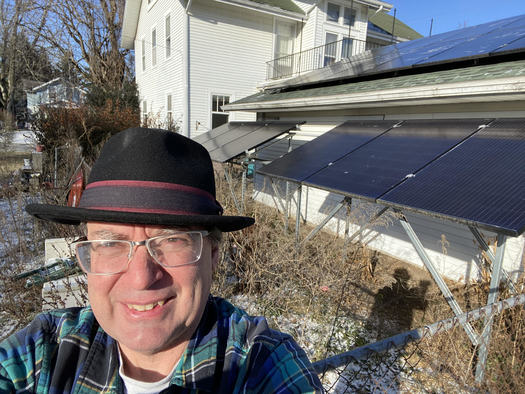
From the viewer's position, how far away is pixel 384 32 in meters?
19.2

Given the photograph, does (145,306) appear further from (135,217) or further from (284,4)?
(284,4)

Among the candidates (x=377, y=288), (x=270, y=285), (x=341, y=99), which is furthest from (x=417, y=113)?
(x=270, y=285)

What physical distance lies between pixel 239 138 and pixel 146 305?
6.67 m

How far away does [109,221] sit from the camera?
3.74 feet

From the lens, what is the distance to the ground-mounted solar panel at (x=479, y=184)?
2449mm

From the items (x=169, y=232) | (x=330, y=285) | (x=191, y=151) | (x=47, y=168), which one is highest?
(x=191, y=151)

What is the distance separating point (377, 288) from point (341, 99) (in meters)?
3.31

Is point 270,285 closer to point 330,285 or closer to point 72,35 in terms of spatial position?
point 330,285

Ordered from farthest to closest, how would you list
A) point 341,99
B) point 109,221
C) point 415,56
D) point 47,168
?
point 47,168, point 415,56, point 341,99, point 109,221

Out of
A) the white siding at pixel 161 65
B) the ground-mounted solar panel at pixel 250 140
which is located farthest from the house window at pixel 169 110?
the ground-mounted solar panel at pixel 250 140

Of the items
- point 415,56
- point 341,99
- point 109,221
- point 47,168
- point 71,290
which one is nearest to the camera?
point 109,221

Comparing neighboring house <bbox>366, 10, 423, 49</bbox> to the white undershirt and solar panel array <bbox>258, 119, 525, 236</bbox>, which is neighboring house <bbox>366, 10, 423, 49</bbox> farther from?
the white undershirt

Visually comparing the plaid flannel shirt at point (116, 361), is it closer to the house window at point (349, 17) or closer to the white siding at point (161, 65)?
the white siding at point (161, 65)

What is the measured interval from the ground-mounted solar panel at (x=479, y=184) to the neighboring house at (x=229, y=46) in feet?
37.3
